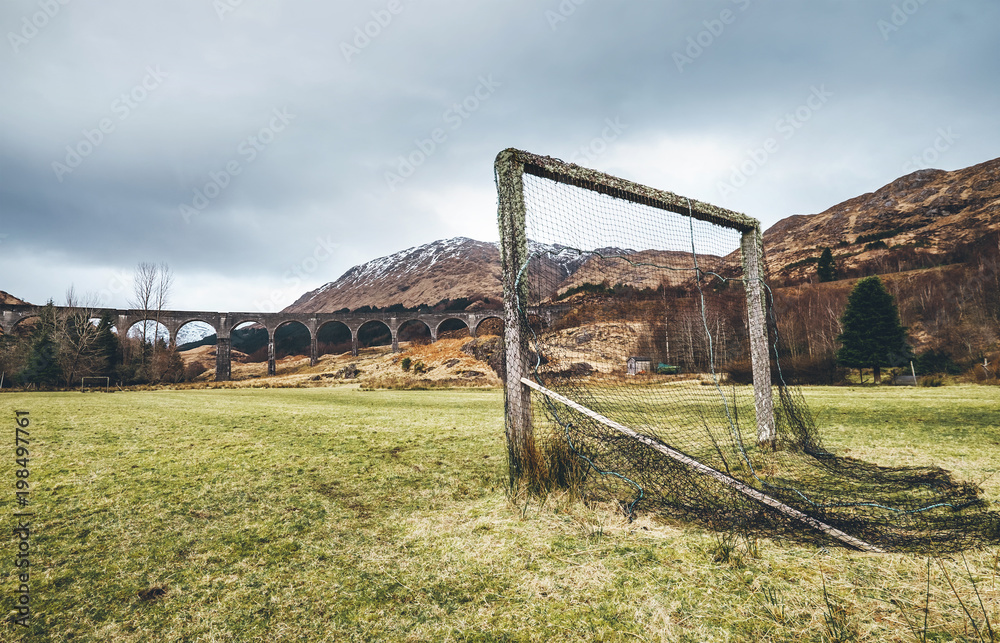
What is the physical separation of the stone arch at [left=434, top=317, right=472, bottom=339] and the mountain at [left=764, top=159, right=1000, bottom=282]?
42.1 metres

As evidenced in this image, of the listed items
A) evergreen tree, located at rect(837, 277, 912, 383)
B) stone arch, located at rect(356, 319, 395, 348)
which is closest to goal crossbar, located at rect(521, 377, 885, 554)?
evergreen tree, located at rect(837, 277, 912, 383)

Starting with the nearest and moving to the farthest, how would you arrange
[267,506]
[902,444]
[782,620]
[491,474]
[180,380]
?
[782,620]
[267,506]
[491,474]
[902,444]
[180,380]

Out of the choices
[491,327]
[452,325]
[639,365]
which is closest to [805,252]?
[452,325]

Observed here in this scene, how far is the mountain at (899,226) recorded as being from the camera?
61469 millimetres

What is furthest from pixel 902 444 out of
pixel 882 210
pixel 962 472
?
pixel 882 210

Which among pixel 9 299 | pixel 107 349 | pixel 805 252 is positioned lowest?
pixel 107 349

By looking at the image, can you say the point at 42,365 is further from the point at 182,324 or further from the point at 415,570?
→ the point at 415,570

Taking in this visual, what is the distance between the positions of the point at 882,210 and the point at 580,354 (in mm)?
140946

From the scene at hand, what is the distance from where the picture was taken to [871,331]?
27.2 meters

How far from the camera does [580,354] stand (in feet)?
18.1

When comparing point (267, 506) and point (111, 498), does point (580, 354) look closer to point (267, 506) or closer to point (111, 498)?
point (267, 506)

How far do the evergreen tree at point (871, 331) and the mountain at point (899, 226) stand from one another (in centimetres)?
3170

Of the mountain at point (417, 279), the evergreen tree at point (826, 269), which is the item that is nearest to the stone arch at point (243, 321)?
the mountain at point (417, 279)

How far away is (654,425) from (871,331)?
29.6 m
